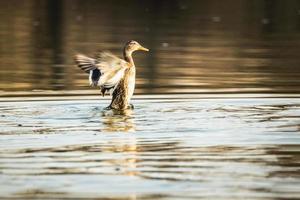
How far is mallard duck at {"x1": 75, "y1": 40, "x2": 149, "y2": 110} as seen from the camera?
48.8 feet

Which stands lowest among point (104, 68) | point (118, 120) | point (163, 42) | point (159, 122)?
point (163, 42)

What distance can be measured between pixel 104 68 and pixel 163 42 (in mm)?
13089

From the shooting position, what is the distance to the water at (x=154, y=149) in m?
8.81

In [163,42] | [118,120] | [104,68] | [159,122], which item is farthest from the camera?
[163,42]

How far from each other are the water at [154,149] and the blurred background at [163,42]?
2501mm

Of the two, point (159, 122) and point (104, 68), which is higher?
point (104, 68)

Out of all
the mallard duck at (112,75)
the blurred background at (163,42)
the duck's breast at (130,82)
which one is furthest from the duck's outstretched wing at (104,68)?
the blurred background at (163,42)

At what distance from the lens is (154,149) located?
426 inches

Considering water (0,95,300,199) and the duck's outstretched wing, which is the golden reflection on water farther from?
the duck's outstretched wing

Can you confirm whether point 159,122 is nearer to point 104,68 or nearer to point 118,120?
point 118,120

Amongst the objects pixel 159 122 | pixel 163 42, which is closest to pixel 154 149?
pixel 159 122

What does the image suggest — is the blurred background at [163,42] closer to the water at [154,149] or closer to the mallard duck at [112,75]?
the mallard duck at [112,75]

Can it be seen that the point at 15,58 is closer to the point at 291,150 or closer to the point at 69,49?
the point at 69,49

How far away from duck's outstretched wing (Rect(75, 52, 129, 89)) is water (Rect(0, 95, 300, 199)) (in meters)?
0.34
